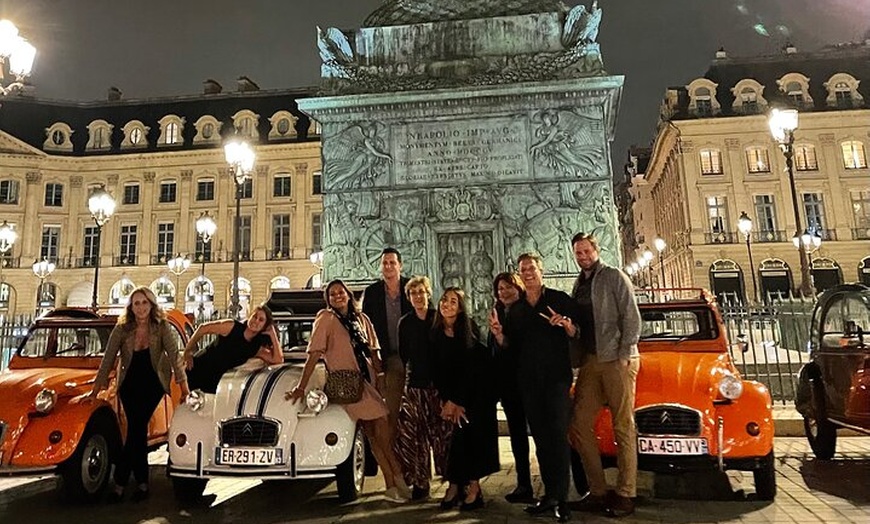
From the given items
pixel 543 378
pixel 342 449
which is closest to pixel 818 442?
pixel 543 378

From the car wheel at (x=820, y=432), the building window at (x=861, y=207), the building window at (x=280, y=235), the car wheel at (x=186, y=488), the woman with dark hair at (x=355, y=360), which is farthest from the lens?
the building window at (x=280, y=235)

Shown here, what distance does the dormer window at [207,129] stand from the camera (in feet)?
171

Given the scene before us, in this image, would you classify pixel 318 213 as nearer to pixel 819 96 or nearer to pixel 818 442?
pixel 819 96

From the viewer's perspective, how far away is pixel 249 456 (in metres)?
→ 4.92

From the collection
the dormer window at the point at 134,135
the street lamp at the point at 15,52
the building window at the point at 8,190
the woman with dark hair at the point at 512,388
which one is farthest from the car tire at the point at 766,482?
the building window at the point at 8,190

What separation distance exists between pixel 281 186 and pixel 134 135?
553 inches

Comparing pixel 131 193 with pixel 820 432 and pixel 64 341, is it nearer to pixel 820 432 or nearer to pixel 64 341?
pixel 64 341

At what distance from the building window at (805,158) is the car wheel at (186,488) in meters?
49.5

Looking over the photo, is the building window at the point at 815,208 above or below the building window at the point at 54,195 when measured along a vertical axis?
below

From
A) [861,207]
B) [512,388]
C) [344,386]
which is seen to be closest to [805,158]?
[861,207]

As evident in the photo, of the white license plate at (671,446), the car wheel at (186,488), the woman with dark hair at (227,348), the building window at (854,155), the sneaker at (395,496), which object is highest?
the building window at (854,155)

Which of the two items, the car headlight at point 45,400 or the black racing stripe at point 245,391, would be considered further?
the car headlight at point 45,400

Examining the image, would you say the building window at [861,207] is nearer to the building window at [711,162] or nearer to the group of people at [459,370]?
the building window at [711,162]

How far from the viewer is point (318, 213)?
5078cm
